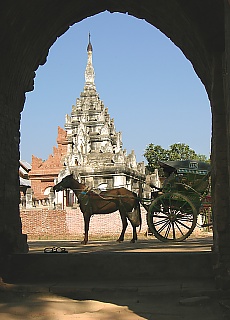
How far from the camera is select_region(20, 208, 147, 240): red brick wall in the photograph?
19703 millimetres

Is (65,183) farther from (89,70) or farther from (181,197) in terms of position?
(89,70)

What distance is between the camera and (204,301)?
5496 mm

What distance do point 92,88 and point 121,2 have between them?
32223 millimetres

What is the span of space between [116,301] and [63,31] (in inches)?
189

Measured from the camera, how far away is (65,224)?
2030 cm

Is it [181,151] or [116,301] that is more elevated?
[181,151]

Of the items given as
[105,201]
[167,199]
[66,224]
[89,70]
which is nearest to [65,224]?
[66,224]

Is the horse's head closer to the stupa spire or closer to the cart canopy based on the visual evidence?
the cart canopy
